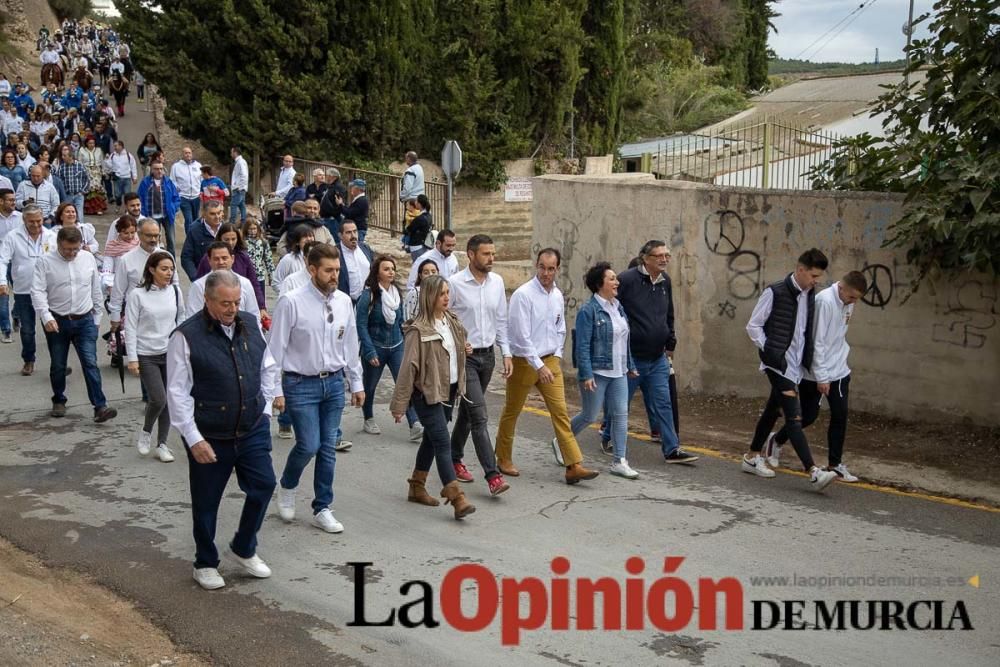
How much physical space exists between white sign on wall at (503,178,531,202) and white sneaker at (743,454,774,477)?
2149 centimetres

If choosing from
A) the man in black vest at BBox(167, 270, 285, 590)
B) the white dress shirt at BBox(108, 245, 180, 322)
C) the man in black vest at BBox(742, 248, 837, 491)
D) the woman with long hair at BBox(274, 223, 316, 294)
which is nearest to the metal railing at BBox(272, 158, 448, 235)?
the woman with long hair at BBox(274, 223, 316, 294)

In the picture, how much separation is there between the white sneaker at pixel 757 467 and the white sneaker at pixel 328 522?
11.9 ft

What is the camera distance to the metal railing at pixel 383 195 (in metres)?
24.3

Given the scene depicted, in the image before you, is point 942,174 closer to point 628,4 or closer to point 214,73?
point 214,73

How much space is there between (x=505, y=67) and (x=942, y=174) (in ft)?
69.2

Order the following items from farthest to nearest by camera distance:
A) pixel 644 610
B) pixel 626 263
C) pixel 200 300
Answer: pixel 626 263, pixel 200 300, pixel 644 610

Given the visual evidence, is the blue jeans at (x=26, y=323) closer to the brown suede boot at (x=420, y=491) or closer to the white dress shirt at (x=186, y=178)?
the brown suede boot at (x=420, y=491)

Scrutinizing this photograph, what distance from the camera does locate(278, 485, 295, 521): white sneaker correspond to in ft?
26.5

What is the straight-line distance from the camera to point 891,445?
424 inches

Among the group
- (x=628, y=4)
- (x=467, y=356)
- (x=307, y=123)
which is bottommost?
(x=467, y=356)

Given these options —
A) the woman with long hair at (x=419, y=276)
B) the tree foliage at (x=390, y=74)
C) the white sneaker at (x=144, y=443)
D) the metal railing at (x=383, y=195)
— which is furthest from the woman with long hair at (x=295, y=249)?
the tree foliage at (x=390, y=74)

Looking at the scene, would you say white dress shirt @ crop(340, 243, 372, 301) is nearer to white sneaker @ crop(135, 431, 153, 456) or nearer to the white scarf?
the white scarf

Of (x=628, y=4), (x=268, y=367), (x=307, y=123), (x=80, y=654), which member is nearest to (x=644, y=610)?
(x=268, y=367)

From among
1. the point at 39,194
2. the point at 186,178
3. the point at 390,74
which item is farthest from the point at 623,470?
the point at 390,74
